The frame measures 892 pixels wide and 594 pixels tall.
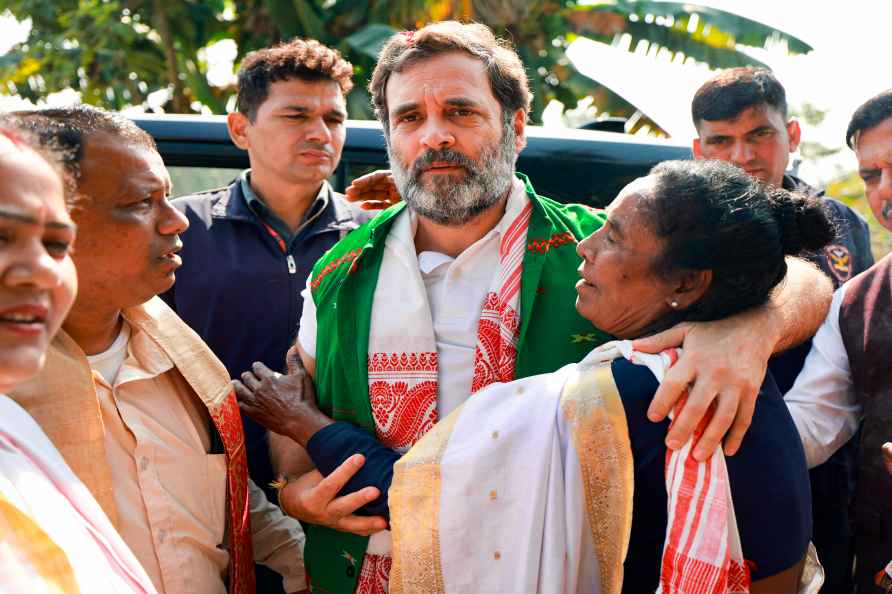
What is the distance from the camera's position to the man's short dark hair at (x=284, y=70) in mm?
4078

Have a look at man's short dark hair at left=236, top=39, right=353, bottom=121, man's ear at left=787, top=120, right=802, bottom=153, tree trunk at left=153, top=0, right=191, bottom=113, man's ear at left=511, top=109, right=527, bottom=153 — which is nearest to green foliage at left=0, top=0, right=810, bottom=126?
tree trunk at left=153, top=0, right=191, bottom=113

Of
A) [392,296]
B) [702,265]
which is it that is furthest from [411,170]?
[702,265]

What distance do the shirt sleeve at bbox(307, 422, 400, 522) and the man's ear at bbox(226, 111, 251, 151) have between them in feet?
6.02

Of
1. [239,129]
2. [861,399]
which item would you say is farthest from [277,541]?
[239,129]

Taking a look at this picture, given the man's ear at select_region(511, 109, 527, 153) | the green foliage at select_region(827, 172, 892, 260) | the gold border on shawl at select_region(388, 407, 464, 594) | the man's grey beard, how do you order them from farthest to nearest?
the green foliage at select_region(827, 172, 892, 260), the man's ear at select_region(511, 109, 527, 153), the man's grey beard, the gold border on shawl at select_region(388, 407, 464, 594)

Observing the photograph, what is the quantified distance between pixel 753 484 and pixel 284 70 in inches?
111

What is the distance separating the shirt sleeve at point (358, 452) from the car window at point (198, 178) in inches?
72.7

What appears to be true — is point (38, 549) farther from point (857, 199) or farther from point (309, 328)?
point (857, 199)

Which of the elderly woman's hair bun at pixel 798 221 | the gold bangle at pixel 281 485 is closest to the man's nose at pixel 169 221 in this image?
the gold bangle at pixel 281 485

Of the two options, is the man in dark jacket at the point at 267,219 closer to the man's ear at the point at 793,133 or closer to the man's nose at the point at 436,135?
the man's nose at the point at 436,135

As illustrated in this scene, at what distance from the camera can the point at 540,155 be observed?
3.94 meters

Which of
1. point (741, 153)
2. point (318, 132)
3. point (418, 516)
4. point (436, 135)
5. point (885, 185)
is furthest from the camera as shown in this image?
point (318, 132)

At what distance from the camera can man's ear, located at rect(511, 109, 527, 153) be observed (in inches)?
117

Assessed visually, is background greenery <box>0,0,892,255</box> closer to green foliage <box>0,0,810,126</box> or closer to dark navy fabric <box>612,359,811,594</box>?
green foliage <box>0,0,810,126</box>
